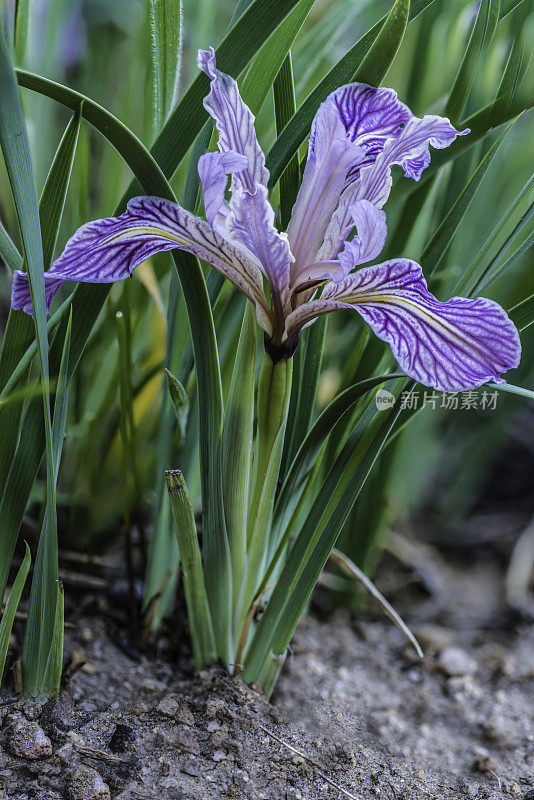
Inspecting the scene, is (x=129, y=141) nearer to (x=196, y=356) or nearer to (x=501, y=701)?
(x=196, y=356)

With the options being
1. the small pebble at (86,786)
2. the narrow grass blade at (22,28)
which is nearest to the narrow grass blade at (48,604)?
the small pebble at (86,786)

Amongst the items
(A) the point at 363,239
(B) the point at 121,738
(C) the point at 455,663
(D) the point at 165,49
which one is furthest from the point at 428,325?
(C) the point at 455,663

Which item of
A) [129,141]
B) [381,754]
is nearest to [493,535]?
[381,754]

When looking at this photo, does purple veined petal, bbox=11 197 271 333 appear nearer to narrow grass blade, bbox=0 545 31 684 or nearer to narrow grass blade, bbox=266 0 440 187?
narrow grass blade, bbox=266 0 440 187

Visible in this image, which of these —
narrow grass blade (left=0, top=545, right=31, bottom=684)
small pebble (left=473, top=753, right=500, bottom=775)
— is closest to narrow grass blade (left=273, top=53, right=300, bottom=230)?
narrow grass blade (left=0, top=545, right=31, bottom=684)

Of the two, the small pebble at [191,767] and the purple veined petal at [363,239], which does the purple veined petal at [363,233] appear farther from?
the small pebble at [191,767]

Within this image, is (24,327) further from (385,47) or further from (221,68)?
(385,47)
